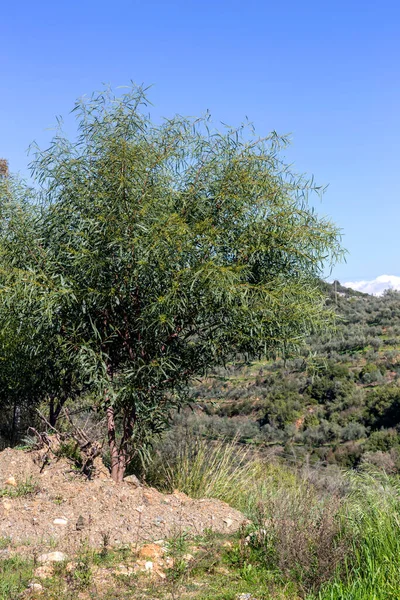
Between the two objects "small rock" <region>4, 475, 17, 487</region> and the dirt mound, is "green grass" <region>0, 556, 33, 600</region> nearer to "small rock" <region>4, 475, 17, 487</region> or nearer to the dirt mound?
the dirt mound

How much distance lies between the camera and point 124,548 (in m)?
5.84

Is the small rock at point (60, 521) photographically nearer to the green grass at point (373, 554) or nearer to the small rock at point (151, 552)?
the small rock at point (151, 552)

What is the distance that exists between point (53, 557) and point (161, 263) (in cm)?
315

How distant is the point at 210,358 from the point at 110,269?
183cm

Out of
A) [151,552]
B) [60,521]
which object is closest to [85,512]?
[60,521]

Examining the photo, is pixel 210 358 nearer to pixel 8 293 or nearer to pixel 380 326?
pixel 8 293

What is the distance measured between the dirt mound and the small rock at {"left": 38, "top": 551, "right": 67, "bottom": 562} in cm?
14

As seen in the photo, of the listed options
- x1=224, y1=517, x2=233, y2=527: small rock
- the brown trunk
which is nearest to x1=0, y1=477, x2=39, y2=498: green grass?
the brown trunk

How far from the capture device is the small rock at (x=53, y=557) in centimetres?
552

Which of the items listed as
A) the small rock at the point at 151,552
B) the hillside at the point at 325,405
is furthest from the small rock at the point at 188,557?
the hillside at the point at 325,405

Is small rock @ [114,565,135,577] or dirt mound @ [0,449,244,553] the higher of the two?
dirt mound @ [0,449,244,553]

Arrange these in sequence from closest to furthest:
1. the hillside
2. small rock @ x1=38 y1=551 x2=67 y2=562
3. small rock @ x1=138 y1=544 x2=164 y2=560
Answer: small rock @ x1=38 y1=551 x2=67 y2=562 → small rock @ x1=138 y1=544 x2=164 y2=560 → the hillside

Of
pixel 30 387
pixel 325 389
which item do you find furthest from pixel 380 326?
pixel 30 387

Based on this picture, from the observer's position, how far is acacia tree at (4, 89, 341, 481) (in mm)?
7293
